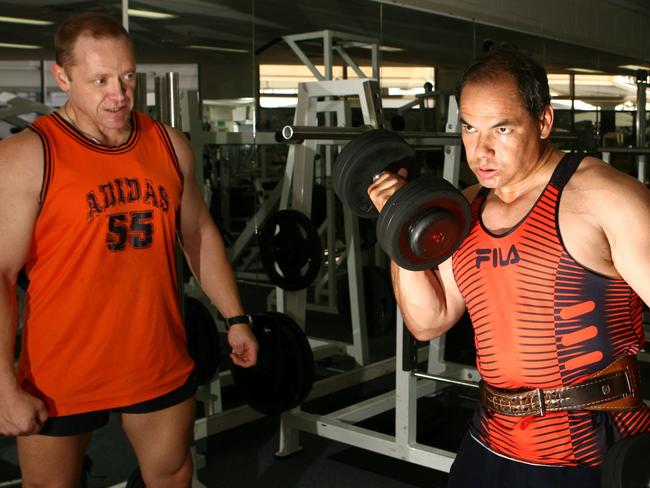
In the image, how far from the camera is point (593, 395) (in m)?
1.09

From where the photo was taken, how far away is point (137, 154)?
1456 millimetres

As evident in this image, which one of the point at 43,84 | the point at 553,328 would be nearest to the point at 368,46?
the point at 43,84

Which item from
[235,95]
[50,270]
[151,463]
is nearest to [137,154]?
[50,270]

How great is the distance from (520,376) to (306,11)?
10.8ft

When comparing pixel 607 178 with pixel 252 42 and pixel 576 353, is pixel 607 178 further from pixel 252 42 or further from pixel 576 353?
pixel 252 42

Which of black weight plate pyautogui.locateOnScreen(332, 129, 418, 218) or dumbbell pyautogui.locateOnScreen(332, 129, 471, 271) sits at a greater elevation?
black weight plate pyautogui.locateOnScreen(332, 129, 418, 218)

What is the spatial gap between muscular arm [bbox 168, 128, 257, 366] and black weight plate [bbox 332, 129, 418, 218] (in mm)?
370

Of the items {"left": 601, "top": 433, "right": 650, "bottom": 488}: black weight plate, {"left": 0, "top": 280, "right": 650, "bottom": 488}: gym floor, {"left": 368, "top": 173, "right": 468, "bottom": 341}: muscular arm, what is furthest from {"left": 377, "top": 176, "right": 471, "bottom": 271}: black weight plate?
{"left": 0, "top": 280, "right": 650, "bottom": 488}: gym floor

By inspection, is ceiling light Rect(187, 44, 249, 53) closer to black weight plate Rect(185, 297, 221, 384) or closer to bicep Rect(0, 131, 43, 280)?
black weight plate Rect(185, 297, 221, 384)

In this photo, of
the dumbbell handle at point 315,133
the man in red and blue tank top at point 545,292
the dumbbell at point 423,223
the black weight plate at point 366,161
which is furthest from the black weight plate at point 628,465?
the dumbbell handle at point 315,133

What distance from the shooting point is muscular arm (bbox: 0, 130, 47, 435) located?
131 cm

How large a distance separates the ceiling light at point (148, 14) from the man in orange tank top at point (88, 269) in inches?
67.8

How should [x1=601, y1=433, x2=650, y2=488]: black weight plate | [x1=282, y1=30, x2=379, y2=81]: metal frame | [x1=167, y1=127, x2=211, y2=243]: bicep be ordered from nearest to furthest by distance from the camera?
[x1=601, y1=433, x2=650, y2=488]: black weight plate → [x1=167, y1=127, x2=211, y2=243]: bicep → [x1=282, y1=30, x2=379, y2=81]: metal frame

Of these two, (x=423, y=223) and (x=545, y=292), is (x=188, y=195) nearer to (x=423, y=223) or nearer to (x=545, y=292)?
(x=423, y=223)
